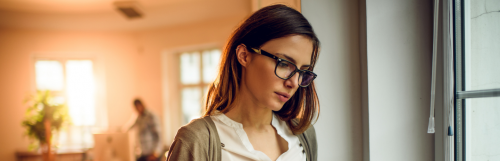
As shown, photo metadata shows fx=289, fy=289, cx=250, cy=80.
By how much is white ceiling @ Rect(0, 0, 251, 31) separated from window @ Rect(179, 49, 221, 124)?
0.87 metres

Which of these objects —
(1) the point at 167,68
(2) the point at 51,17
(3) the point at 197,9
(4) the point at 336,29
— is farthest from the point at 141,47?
(4) the point at 336,29

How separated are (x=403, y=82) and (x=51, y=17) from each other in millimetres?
6879

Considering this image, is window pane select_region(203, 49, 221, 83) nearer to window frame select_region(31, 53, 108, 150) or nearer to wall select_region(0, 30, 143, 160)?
wall select_region(0, 30, 143, 160)

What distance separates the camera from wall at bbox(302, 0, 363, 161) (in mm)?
1229

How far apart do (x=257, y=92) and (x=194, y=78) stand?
6255mm

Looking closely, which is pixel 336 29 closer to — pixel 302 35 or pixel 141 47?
pixel 302 35

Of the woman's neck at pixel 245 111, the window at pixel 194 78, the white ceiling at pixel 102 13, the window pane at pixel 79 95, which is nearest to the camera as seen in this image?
the woman's neck at pixel 245 111

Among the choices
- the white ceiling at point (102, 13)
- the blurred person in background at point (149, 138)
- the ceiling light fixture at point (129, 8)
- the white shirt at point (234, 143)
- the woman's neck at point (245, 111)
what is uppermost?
the white ceiling at point (102, 13)

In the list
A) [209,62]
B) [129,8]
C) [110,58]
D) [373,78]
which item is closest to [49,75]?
[110,58]

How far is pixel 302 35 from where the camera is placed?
2.96 ft

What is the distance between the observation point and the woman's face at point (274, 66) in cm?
87

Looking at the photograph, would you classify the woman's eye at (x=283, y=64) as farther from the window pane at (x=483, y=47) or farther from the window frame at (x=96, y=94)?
the window frame at (x=96, y=94)

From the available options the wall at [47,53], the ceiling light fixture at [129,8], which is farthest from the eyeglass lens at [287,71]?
the wall at [47,53]

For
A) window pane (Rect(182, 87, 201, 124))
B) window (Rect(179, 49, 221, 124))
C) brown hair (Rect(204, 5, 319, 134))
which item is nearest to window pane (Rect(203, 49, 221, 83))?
window (Rect(179, 49, 221, 124))
